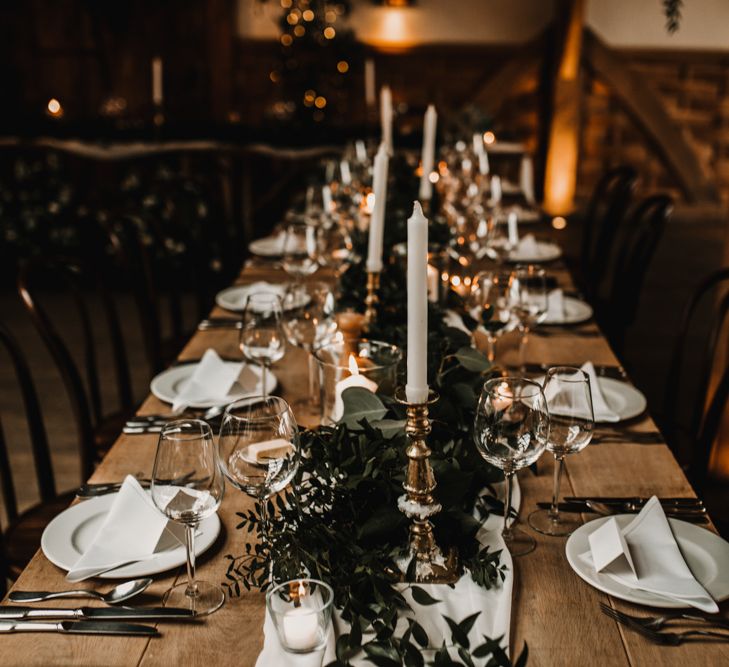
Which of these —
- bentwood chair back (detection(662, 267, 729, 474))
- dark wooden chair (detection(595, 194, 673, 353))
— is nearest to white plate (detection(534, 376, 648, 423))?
bentwood chair back (detection(662, 267, 729, 474))

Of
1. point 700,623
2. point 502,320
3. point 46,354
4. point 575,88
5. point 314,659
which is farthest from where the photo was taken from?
point 575,88

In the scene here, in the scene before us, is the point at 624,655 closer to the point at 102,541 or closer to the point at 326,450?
the point at 326,450

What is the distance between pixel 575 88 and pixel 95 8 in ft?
13.7

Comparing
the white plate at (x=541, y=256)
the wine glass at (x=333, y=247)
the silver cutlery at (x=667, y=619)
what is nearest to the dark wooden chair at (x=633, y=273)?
the white plate at (x=541, y=256)

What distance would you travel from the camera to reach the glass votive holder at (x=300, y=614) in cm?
96

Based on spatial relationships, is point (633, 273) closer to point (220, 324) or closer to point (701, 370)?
point (701, 370)

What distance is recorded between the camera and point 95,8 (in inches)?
299

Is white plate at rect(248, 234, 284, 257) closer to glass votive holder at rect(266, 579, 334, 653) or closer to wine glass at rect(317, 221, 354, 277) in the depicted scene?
wine glass at rect(317, 221, 354, 277)

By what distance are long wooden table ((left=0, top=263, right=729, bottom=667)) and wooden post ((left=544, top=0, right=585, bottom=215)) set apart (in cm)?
615

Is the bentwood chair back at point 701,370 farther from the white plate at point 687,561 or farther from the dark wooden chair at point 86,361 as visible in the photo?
the dark wooden chair at point 86,361

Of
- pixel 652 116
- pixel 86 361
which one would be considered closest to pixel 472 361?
pixel 86 361

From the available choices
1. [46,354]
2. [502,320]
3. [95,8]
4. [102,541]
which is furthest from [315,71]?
[102,541]

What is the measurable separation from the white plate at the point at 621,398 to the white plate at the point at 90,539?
75 cm

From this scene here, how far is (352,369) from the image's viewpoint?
1395mm
